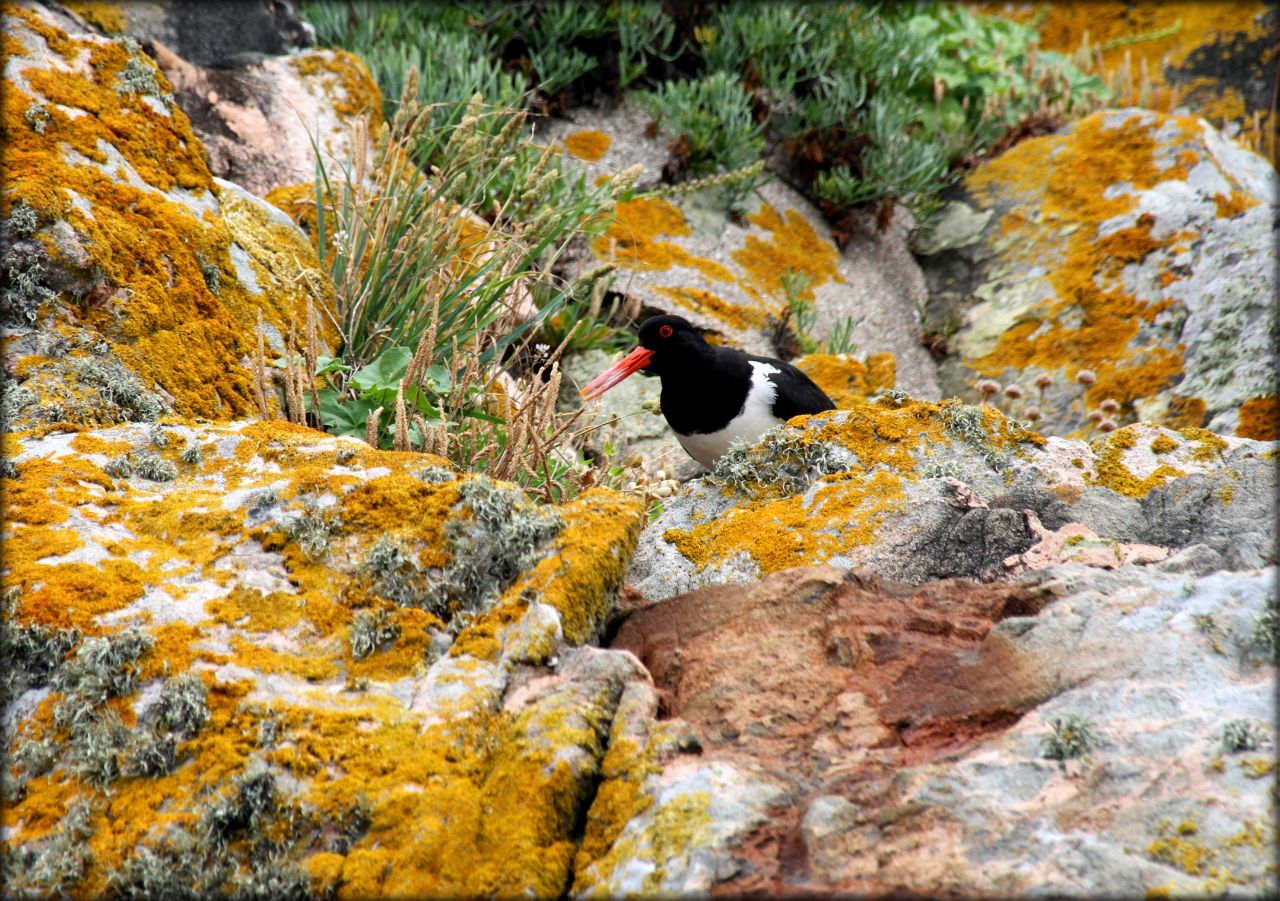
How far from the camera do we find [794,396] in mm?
5438

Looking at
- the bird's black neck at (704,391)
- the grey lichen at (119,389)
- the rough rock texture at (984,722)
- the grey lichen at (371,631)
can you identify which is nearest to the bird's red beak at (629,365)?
the bird's black neck at (704,391)

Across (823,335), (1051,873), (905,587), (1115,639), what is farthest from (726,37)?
(1051,873)

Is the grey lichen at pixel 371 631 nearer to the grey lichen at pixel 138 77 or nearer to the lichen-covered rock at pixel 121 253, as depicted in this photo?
the lichen-covered rock at pixel 121 253

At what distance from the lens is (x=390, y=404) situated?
404 cm

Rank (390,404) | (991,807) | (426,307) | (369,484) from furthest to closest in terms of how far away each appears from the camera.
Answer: (426,307)
(390,404)
(369,484)
(991,807)

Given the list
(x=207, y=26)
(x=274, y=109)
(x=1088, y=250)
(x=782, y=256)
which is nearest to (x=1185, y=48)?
(x=1088, y=250)

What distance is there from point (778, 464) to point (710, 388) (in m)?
1.77

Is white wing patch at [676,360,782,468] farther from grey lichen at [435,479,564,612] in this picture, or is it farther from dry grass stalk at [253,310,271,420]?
grey lichen at [435,479,564,612]

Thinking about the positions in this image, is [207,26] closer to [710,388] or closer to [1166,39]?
[710,388]

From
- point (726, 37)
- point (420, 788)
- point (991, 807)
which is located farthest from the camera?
point (726, 37)

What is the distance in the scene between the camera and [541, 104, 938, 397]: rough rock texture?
706 cm

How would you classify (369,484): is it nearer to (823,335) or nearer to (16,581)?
(16,581)

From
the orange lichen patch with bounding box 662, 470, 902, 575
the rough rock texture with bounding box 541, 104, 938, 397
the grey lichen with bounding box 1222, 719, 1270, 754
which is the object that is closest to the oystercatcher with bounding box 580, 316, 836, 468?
the rough rock texture with bounding box 541, 104, 938, 397

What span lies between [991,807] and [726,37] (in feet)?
24.6
